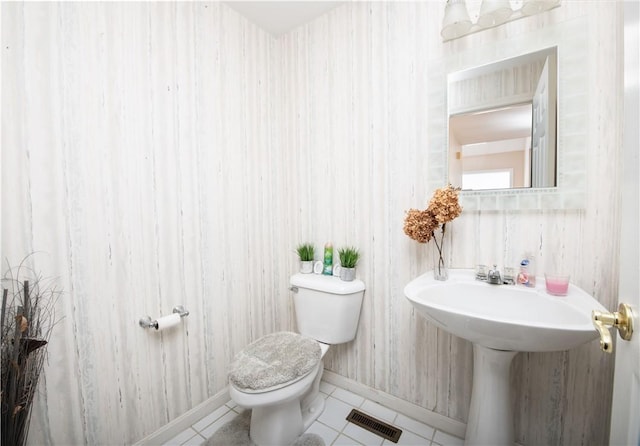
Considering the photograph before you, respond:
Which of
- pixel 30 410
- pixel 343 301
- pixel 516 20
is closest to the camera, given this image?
pixel 30 410

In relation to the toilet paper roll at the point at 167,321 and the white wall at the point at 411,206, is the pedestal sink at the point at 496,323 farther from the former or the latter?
the toilet paper roll at the point at 167,321

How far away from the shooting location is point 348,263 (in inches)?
63.1

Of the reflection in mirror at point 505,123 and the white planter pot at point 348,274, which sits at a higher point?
the reflection in mirror at point 505,123

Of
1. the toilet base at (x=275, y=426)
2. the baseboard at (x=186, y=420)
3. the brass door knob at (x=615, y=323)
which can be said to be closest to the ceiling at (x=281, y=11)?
the brass door knob at (x=615, y=323)

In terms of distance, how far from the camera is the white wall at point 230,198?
1029 millimetres

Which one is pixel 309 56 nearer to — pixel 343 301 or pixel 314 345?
pixel 343 301

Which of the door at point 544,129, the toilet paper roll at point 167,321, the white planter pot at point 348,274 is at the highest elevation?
the door at point 544,129

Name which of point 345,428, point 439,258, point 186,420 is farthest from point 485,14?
point 186,420

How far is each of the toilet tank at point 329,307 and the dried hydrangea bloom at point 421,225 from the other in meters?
0.48

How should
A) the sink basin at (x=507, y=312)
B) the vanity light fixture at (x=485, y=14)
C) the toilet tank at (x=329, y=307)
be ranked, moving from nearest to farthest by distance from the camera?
the sink basin at (x=507, y=312), the vanity light fixture at (x=485, y=14), the toilet tank at (x=329, y=307)

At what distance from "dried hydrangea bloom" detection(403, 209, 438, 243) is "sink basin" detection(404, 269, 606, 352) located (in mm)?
204

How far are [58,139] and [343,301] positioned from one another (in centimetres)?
142

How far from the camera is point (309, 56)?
5.84 feet

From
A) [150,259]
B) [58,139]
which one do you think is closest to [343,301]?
[150,259]
